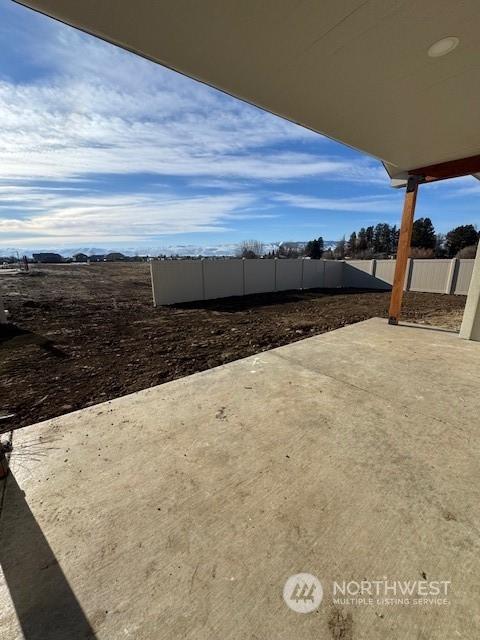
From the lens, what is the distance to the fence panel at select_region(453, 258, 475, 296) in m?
12.1

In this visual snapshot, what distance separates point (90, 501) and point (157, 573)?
2.15 ft

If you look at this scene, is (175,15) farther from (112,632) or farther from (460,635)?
(460,635)

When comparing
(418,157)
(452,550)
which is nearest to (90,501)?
(452,550)

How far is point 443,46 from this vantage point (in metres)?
2.04

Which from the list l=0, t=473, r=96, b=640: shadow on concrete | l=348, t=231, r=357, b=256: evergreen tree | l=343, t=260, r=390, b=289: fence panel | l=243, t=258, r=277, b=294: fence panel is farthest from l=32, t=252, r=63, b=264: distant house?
l=0, t=473, r=96, b=640: shadow on concrete

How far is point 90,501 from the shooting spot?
167cm

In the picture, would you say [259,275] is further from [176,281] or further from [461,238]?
[461,238]

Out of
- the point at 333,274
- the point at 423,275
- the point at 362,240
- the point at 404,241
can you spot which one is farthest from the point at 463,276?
the point at 362,240

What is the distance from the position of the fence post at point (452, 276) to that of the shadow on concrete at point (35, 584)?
1568 cm

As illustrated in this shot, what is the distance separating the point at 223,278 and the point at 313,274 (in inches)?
253

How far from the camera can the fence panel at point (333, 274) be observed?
642 inches

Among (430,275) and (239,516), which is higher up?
(430,275)

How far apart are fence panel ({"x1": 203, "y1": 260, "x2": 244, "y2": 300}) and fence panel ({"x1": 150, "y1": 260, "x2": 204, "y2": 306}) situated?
332 mm

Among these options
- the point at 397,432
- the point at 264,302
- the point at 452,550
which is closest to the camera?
the point at 452,550
